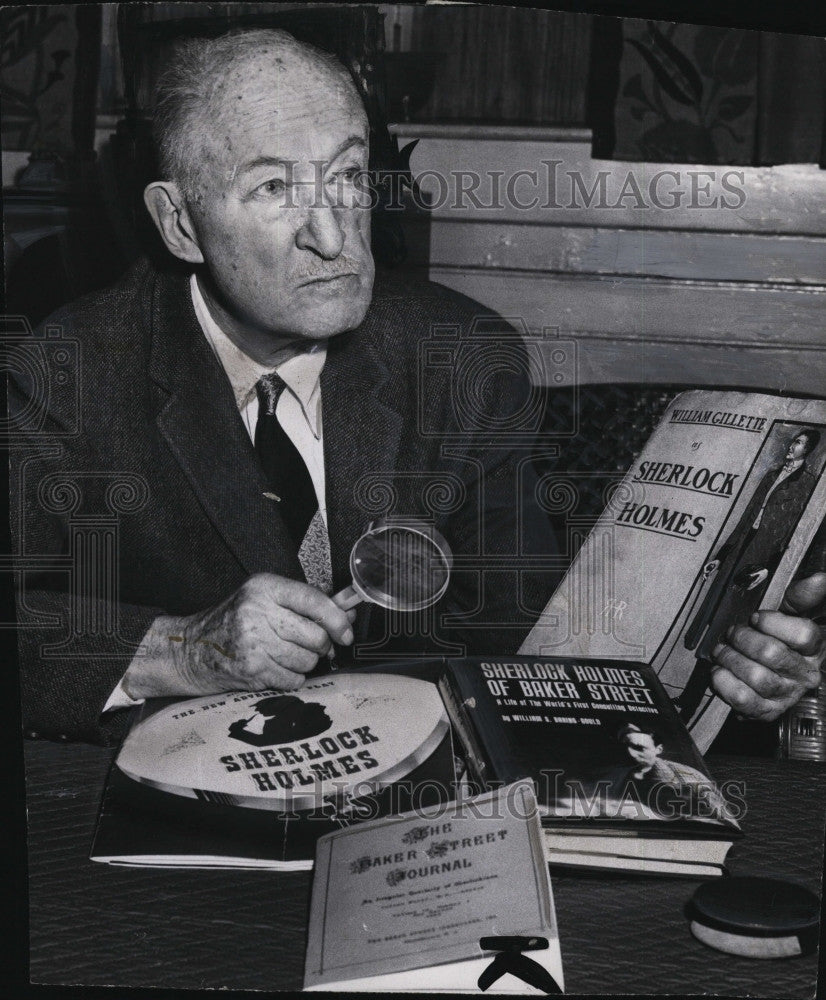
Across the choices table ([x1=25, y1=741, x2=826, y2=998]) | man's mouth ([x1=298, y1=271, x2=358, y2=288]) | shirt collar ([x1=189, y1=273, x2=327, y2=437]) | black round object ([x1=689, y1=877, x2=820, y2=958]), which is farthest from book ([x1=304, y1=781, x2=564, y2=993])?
man's mouth ([x1=298, y1=271, x2=358, y2=288])

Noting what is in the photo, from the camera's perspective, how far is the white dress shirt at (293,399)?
4.90 feet

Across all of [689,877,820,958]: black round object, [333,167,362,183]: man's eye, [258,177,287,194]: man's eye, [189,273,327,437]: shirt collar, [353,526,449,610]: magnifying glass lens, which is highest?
[333,167,362,183]: man's eye

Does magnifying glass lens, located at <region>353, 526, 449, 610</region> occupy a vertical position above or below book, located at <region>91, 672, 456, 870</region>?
above

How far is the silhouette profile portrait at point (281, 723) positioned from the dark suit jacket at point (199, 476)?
102mm

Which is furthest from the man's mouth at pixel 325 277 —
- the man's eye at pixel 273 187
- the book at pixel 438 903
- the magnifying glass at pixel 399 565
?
the book at pixel 438 903

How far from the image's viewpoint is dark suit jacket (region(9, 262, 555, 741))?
1.47 m

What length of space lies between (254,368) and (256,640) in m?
0.33

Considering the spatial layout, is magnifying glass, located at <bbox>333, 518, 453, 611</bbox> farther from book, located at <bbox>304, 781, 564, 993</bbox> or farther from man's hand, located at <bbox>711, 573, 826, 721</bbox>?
man's hand, located at <bbox>711, 573, 826, 721</bbox>

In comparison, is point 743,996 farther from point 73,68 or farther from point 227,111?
point 73,68

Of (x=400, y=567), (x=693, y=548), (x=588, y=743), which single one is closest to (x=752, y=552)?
(x=693, y=548)

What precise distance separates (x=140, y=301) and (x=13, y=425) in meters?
0.21

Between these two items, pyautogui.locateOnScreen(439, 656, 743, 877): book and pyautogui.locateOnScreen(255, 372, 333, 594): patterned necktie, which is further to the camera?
pyautogui.locateOnScreen(255, 372, 333, 594): patterned necktie

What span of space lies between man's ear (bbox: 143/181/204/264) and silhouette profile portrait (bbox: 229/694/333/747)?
0.53m

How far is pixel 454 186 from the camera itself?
144cm
